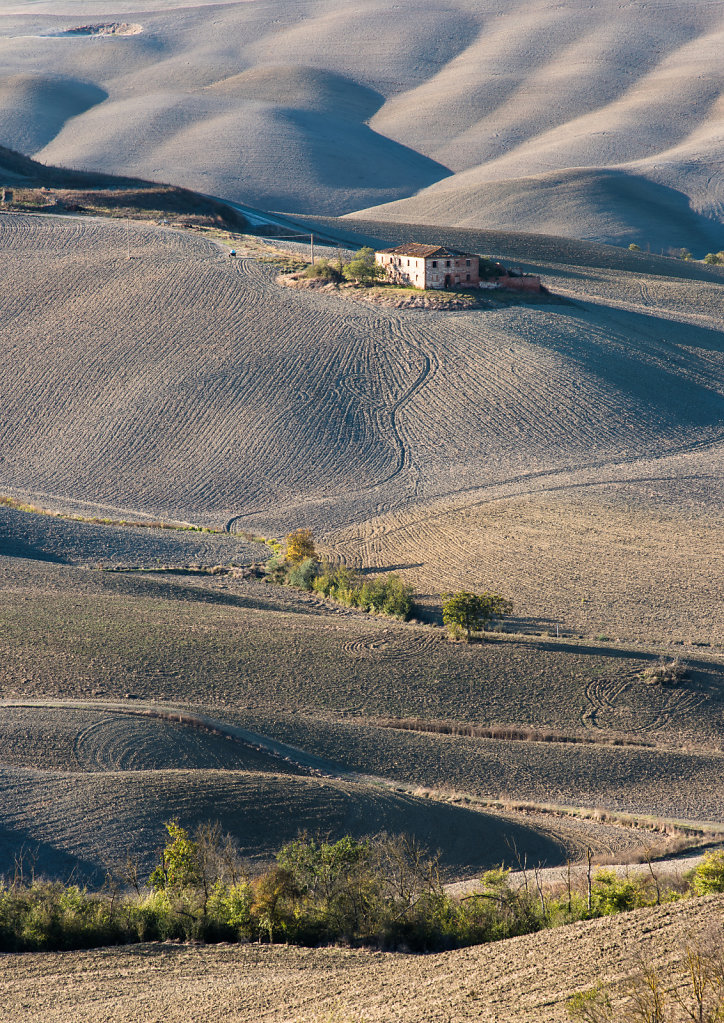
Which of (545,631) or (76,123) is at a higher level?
(76,123)

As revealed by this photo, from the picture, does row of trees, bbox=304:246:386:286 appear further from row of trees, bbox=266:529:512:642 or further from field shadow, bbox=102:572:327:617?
field shadow, bbox=102:572:327:617

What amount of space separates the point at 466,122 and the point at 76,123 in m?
60.4

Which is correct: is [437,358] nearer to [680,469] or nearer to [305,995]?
[680,469]

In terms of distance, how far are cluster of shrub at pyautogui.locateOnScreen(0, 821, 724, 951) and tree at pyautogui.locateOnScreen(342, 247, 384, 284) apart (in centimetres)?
5368

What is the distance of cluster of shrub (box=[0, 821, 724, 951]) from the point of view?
44.2 feet

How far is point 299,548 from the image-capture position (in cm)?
3603

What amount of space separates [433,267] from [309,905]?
174 feet

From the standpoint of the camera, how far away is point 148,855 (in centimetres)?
1577

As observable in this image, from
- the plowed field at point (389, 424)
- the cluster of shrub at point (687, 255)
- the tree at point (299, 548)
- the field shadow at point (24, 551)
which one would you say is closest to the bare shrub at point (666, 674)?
the plowed field at point (389, 424)

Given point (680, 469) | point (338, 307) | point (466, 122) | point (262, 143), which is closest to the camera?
point (680, 469)

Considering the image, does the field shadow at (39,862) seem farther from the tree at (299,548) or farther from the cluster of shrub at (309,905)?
the tree at (299,548)

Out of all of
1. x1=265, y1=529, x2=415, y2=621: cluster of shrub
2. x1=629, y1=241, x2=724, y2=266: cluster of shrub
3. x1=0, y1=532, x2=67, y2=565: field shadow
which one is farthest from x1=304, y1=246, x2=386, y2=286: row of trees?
x1=629, y1=241, x2=724, y2=266: cluster of shrub

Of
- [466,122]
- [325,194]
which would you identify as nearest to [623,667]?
[325,194]

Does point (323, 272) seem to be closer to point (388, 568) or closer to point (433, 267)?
point (433, 267)
